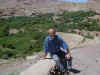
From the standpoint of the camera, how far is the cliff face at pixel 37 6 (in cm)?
7441

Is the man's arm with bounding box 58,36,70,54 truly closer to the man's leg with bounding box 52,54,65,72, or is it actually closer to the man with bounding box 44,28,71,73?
the man with bounding box 44,28,71,73

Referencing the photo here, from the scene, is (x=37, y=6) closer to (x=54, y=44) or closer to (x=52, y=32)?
(x=54, y=44)

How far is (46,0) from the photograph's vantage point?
3696 inches

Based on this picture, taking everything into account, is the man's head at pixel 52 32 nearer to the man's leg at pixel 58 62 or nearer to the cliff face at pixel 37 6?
the man's leg at pixel 58 62

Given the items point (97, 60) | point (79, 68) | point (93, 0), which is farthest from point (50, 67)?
point (93, 0)

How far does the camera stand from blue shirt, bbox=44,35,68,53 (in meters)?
5.49

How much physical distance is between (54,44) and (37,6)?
80.1 metres

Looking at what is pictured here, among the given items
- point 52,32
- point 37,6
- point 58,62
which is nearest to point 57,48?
point 58,62

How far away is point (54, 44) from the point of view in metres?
5.53

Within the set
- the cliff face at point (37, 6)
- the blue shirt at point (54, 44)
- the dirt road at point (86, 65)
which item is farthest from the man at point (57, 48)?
the cliff face at point (37, 6)

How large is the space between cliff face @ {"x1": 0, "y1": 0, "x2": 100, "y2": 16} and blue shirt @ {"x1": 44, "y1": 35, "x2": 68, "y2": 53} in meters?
66.4

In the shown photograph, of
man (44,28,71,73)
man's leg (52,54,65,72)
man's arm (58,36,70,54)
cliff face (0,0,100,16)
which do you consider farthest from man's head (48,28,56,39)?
cliff face (0,0,100,16)

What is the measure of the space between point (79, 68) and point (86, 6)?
7823 cm

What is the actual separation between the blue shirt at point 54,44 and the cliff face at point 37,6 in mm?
66354
